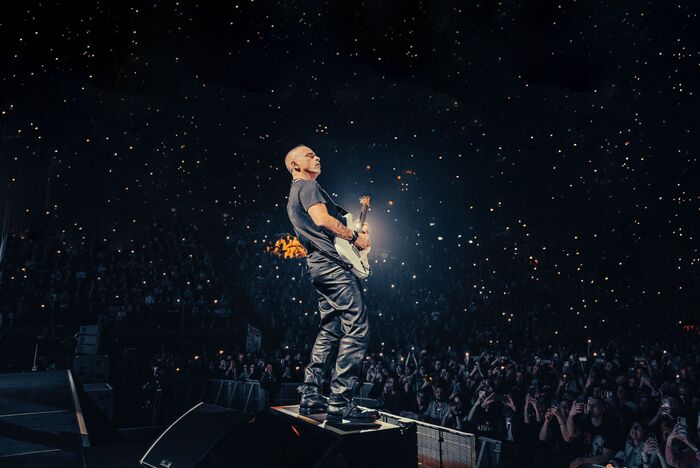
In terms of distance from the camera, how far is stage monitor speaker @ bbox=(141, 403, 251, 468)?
252 cm

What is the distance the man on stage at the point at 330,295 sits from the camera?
2.67 meters

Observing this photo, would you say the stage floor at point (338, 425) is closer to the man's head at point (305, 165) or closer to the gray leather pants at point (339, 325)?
the gray leather pants at point (339, 325)

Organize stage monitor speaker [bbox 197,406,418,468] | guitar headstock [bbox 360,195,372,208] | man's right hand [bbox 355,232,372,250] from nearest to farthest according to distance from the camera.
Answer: stage monitor speaker [bbox 197,406,418,468] → man's right hand [bbox 355,232,372,250] → guitar headstock [bbox 360,195,372,208]

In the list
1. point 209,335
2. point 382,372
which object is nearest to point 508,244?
point 209,335

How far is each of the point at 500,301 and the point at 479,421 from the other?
54.9 ft

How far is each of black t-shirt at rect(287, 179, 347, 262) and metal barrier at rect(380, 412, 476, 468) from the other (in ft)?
4.06

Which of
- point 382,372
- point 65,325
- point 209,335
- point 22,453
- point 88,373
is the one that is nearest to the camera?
point 22,453

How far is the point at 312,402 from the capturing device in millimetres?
2803

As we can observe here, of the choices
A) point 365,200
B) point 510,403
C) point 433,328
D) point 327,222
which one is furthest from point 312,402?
point 433,328

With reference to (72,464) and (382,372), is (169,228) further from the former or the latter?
(72,464)

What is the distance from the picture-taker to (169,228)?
74.0ft

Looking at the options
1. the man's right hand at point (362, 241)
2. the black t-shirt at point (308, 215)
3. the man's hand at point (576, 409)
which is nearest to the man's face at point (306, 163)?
the black t-shirt at point (308, 215)

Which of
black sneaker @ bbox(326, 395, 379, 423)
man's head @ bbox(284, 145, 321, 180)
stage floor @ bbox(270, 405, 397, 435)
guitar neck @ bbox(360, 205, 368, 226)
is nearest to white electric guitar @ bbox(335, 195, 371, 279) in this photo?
guitar neck @ bbox(360, 205, 368, 226)

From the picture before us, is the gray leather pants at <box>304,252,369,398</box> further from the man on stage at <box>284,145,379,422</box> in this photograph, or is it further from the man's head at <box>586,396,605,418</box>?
the man's head at <box>586,396,605,418</box>
